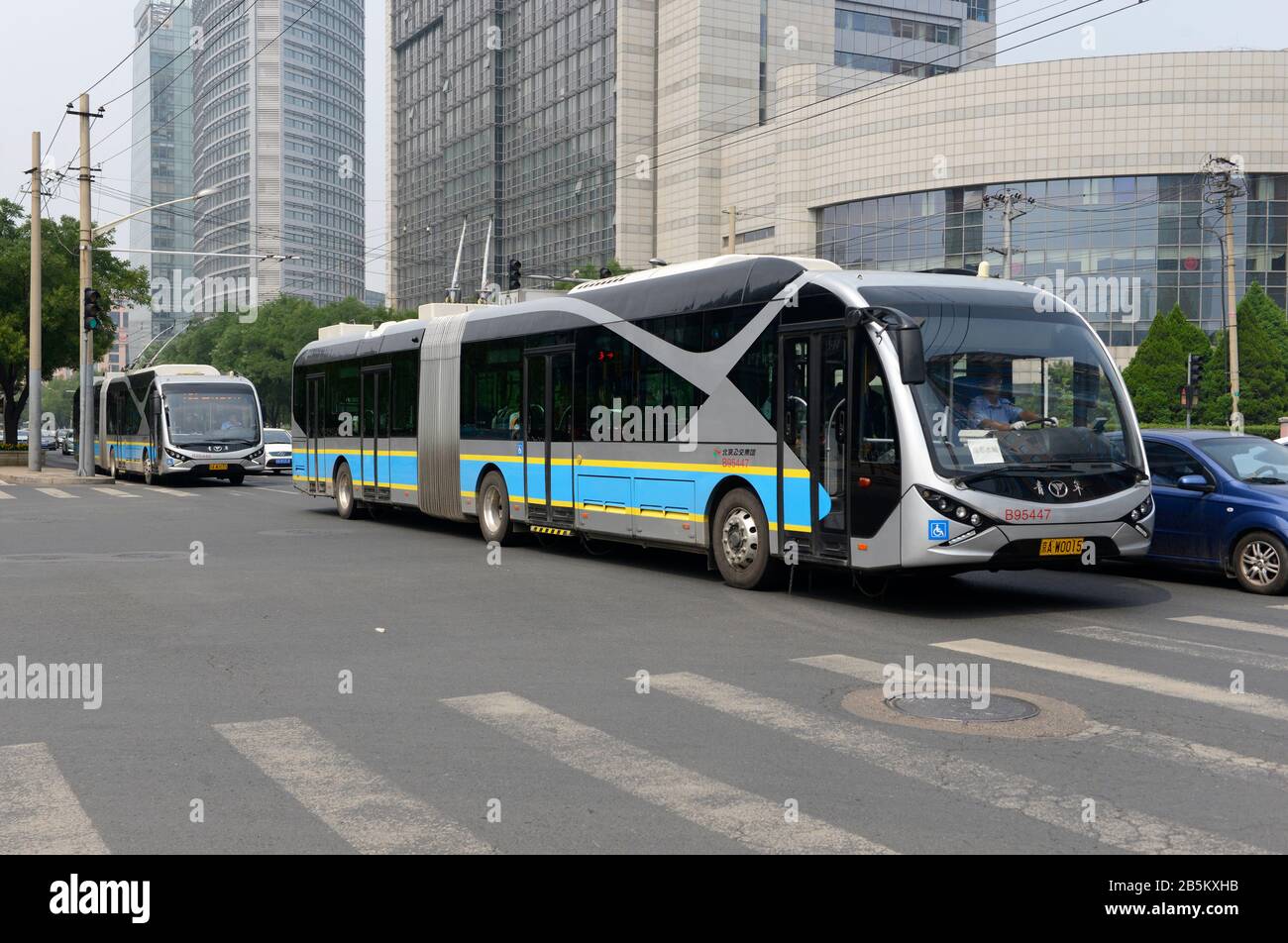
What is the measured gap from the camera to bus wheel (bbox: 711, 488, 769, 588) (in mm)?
12367

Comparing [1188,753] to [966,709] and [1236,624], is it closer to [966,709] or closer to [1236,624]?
[966,709]

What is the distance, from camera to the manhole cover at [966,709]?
7.08 metres

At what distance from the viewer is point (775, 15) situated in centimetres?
9356

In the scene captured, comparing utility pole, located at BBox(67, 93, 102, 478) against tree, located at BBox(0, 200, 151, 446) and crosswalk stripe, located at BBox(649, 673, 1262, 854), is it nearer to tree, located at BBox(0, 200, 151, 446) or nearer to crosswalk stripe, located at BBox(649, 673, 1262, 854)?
tree, located at BBox(0, 200, 151, 446)

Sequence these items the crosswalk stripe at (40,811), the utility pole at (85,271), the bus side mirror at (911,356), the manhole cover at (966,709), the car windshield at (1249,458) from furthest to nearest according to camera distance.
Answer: the utility pole at (85,271), the car windshield at (1249,458), the bus side mirror at (911,356), the manhole cover at (966,709), the crosswalk stripe at (40,811)

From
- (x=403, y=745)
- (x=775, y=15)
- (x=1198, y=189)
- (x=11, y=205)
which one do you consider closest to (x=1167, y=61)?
(x=1198, y=189)

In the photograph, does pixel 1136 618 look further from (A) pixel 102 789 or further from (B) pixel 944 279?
(A) pixel 102 789

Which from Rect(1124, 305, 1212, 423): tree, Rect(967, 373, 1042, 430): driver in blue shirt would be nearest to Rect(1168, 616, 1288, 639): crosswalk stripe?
Rect(967, 373, 1042, 430): driver in blue shirt

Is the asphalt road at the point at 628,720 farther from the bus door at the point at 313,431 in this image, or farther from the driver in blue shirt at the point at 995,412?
the bus door at the point at 313,431

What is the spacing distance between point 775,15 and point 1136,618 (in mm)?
88927

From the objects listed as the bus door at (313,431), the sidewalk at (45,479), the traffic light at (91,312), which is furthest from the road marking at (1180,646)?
the traffic light at (91,312)

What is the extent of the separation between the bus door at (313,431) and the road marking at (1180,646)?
1641 cm

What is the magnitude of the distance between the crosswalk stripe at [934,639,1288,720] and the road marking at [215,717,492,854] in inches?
178
